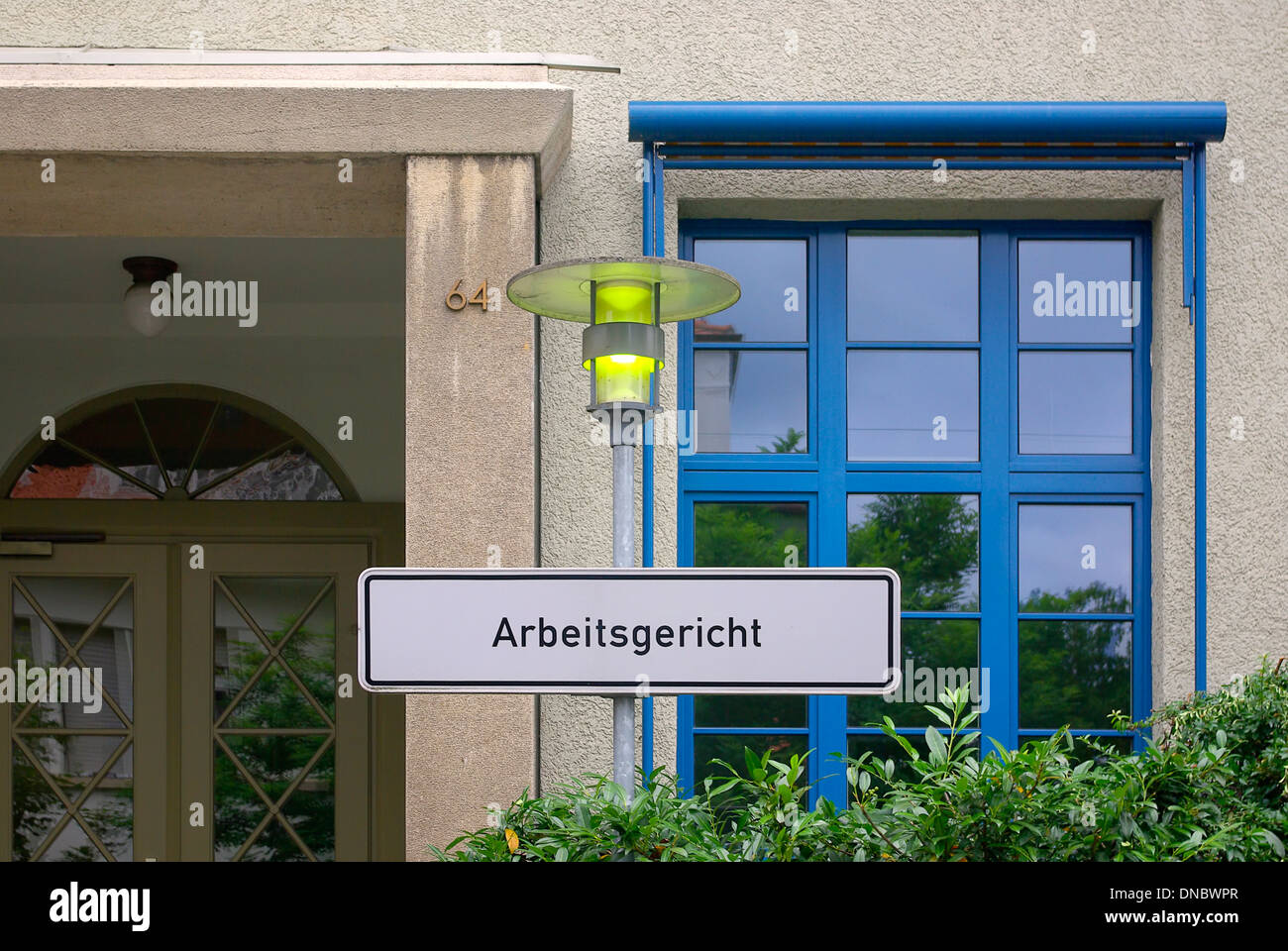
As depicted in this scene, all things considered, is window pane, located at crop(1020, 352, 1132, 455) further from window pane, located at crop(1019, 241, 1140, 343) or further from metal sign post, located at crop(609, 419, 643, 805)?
metal sign post, located at crop(609, 419, 643, 805)

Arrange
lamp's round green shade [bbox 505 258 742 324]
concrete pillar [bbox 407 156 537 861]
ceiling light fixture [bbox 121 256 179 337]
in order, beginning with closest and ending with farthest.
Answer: lamp's round green shade [bbox 505 258 742 324]
concrete pillar [bbox 407 156 537 861]
ceiling light fixture [bbox 121 256 179 337]

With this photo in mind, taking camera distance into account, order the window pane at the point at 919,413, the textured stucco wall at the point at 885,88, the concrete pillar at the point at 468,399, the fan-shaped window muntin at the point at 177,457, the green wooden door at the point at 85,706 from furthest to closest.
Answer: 1. the fan-shaped window muntin at the point at 177,457
2. the green wooden door at the point at 85,706
3. the window pane at the point at 919,413
4. the textured stucco wall at the point at 885,88
5. the concrete pillar at the point at 468,399

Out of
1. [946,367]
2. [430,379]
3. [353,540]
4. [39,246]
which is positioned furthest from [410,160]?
[353,540]

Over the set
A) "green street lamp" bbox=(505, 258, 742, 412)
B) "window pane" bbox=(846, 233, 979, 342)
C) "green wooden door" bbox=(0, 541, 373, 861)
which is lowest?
"green wooden door" bbox=(0, 541, 373, 861)

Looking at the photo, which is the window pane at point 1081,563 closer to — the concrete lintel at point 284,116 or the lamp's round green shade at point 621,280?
the lamp's round green shade at point 621,280

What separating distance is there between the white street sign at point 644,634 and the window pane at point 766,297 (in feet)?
6.78

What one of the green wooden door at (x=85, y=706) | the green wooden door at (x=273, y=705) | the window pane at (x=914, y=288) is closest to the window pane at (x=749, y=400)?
the window pane at (x=914, y=288)

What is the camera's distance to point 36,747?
586 cm

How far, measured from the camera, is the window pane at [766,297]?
4.02 metres

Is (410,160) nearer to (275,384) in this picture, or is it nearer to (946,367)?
(946,367)

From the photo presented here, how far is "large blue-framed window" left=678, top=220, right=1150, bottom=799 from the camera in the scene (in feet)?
12.9

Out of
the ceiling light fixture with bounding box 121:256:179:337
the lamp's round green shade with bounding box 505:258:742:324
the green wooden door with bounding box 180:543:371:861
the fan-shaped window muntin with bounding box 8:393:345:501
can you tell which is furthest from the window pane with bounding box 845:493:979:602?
the ceiling light fixture with bounding box 121:256:179:337

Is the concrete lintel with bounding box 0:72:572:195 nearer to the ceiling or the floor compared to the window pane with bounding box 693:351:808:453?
nearer to the ceiling

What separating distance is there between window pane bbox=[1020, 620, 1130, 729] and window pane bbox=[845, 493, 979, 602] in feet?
1.06
